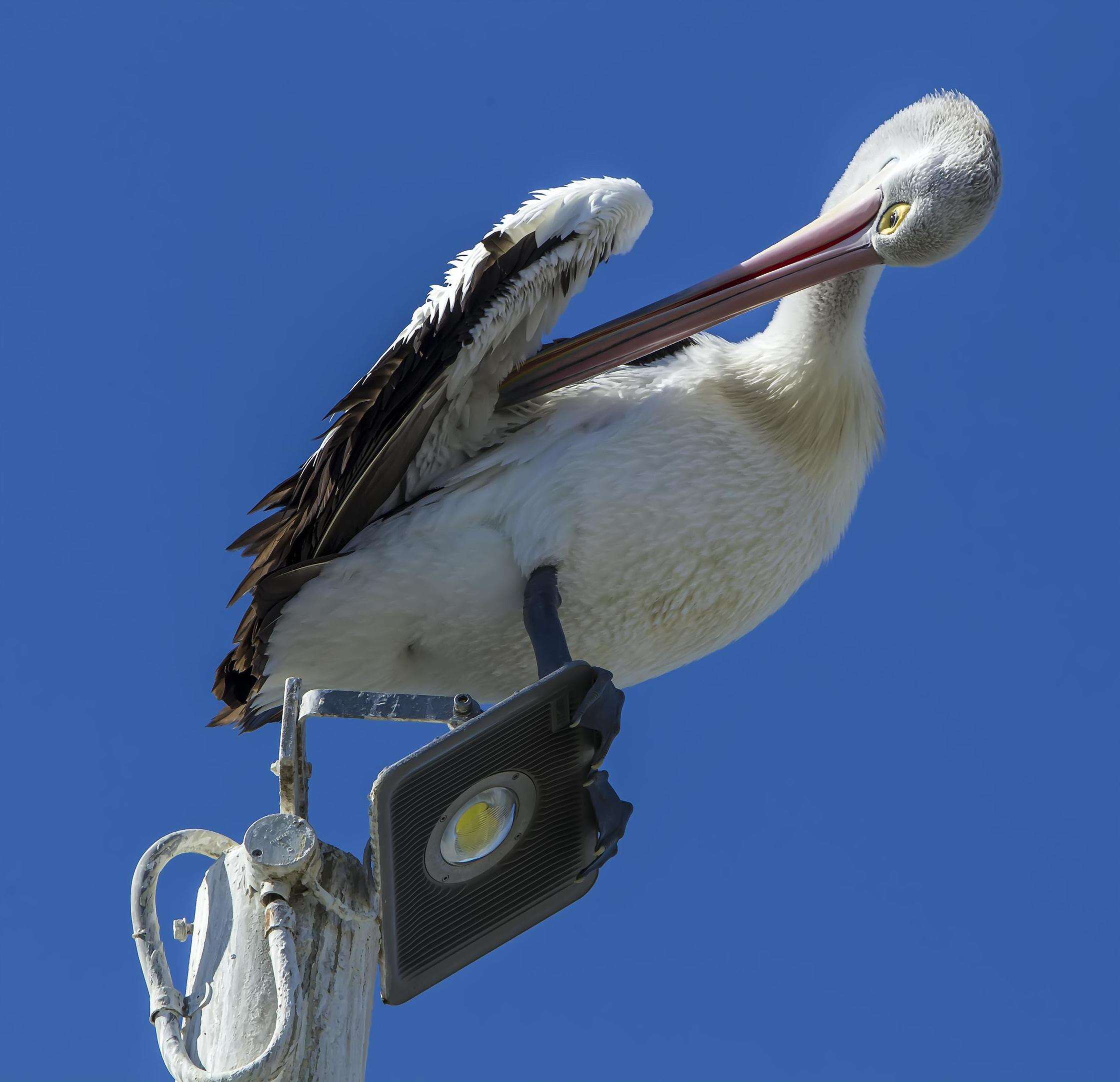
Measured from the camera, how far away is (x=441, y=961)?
3057 mm

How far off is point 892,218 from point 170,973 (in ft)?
9.42

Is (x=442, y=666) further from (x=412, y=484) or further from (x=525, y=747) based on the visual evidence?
(x=525, y=747)

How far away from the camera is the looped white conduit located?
8.79 feet

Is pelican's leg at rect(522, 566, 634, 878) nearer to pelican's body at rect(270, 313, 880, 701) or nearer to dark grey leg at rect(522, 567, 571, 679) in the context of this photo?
dark grey leg at rect(522, 567, 571, 679)

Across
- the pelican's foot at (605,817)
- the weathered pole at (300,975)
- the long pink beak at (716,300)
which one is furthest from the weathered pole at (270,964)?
the long pink beak at (716,300)

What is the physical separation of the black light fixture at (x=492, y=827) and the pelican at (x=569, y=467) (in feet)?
2.72

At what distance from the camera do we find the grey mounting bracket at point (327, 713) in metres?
3.10

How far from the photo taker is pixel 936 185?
434 cm

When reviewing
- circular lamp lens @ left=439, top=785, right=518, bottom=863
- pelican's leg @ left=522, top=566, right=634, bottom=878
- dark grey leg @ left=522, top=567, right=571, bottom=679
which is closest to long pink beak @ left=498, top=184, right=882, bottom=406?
dark grey leg @ left=522, top=567, right=571, bottom=679

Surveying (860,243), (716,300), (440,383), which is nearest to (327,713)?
(440,383)

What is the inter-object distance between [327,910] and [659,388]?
2160mm

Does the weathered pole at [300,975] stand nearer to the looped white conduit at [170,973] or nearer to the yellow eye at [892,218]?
the looped white conduit at [170,973]

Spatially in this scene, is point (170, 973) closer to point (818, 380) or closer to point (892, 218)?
point (818, 380)

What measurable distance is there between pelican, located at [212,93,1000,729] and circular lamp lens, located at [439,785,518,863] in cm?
98
